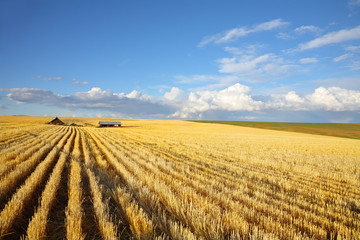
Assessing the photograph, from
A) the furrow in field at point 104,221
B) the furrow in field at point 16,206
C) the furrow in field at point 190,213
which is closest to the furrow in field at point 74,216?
the furrow in field at point 104,221

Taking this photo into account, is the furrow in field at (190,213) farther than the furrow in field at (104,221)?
Yes

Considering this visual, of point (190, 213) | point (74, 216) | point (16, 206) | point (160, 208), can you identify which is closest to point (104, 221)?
point (74, 216)

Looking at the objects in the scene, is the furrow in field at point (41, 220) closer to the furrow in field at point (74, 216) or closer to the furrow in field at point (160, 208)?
the furrow in field at point (74, 216)

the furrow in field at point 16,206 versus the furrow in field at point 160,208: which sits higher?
the furrow in field at point 16,206

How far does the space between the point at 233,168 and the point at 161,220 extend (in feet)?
20.9

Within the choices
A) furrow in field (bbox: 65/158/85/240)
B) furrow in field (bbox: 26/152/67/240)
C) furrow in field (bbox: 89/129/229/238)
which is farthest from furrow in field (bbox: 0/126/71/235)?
furrow in field (bbox: 89/129/229/238)

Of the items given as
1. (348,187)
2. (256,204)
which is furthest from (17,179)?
(348,187)

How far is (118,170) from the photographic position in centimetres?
785

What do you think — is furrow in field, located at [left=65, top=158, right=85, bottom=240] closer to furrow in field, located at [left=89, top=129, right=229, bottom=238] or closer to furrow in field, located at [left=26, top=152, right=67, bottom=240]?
furrow in field, located at [left=26, top=152, right=67, bottom=240]

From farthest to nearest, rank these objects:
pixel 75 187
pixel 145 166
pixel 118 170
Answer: pixel 145 166 → pixel 118 170 → pixel 75 187

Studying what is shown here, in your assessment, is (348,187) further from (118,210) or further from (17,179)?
(17,179)

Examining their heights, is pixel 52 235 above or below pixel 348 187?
above

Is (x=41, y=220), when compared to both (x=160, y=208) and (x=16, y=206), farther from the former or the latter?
(x=160, y=208)

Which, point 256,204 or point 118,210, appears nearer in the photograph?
point 118,210
